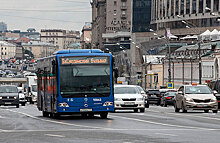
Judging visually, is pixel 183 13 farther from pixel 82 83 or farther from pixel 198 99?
pixel 82 83

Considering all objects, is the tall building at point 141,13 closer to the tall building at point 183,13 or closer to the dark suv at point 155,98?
the tall building at point 183,13

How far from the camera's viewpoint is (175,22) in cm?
13938

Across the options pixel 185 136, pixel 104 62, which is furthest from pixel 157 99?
pixel 185 136

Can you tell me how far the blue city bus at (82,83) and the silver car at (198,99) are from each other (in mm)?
→ 9012

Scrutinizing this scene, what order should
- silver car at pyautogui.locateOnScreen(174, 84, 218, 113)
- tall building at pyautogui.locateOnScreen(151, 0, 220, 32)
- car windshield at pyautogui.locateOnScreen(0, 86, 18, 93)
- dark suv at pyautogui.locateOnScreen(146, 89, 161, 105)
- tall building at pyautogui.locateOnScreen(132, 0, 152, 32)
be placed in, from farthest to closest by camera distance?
tall building at pyautogui.locateOnScreen(132, 0, 152, 32), tall building at pyautogui.locateOnScreen(151, 0, 220, 32), dark suv at pyautogui.locateOnScreen(146, 89, 161, 105), car windshield at pyautogui.locateOnScreen(0, 86, 18, 93), silver car at pyautogui.locateOnScreen(174, 84, 218, 113)

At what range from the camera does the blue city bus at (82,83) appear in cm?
2758

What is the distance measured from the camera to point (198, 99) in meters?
36.0

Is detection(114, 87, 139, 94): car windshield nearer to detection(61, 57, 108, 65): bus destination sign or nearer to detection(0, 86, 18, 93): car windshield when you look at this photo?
detection(61, 57, 108, 65): bus destination sign

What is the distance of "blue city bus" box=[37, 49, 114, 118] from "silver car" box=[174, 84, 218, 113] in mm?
9012

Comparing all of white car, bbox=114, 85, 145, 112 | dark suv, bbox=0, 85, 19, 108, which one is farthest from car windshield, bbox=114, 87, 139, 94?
dark suv, bbox=0, 85, 19, 108

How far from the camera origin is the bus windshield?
2756cm

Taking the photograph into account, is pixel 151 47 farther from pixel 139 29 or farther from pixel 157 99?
pixel 157 99

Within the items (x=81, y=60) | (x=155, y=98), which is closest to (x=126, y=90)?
(x=81, y=60)

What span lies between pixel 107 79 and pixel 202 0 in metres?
103
